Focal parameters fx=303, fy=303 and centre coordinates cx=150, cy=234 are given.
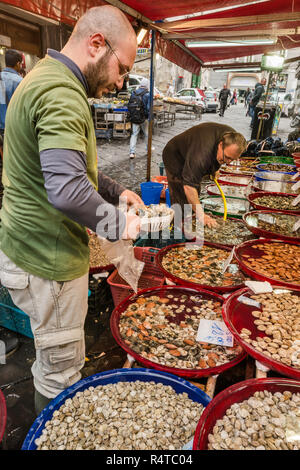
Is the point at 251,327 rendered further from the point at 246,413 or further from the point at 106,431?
the point at 106,431

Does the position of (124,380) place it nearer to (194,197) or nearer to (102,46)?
(102,46)

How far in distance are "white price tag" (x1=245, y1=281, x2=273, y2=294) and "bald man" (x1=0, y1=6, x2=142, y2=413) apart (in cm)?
84

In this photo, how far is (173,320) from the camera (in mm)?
1777

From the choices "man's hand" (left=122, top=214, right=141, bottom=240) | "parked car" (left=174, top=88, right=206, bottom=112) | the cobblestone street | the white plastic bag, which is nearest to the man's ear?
"man's hand" (left=122, top=214, right=141, bottom=240)

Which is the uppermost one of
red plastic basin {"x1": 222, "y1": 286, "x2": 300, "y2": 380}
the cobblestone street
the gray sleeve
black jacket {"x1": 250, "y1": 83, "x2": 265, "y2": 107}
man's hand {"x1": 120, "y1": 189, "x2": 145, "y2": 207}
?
black jacket {"x1": 250, "y1": 83, "x2": 265, "y2": 107}

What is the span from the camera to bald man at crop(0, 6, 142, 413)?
970 mm

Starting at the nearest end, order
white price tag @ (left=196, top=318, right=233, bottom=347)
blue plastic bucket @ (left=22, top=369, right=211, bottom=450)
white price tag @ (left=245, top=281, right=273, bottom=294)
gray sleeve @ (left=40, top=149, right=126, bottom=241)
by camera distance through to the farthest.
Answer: gray sleeve @ (left=40, top=149, right=126, bottom=241) → blue plastic bucket @ (left=22, top=369, right=211, bottom=450) → white price tag @ (left=196, top=318, right=233, bottom=347) → white price tag @ (left=245, top=281, right=273, bottom=294)

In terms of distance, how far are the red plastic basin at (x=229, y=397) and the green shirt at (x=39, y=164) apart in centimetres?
76

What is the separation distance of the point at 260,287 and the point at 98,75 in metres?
1.32

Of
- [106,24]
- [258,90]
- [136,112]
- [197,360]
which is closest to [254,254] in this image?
[197,360]

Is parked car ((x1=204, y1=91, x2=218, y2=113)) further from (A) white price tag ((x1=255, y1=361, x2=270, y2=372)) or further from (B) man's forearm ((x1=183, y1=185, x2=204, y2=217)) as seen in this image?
(A) white price tag ((x1=255, y1=361, x2=270, y2=372))

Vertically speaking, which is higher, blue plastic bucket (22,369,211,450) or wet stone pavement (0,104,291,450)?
blue plastic bucket (22,369,211,450)

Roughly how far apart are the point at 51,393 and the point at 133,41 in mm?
1614

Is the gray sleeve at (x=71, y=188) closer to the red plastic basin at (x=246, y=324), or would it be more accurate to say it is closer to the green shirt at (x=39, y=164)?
the green shirt at (x=39, y=164)
